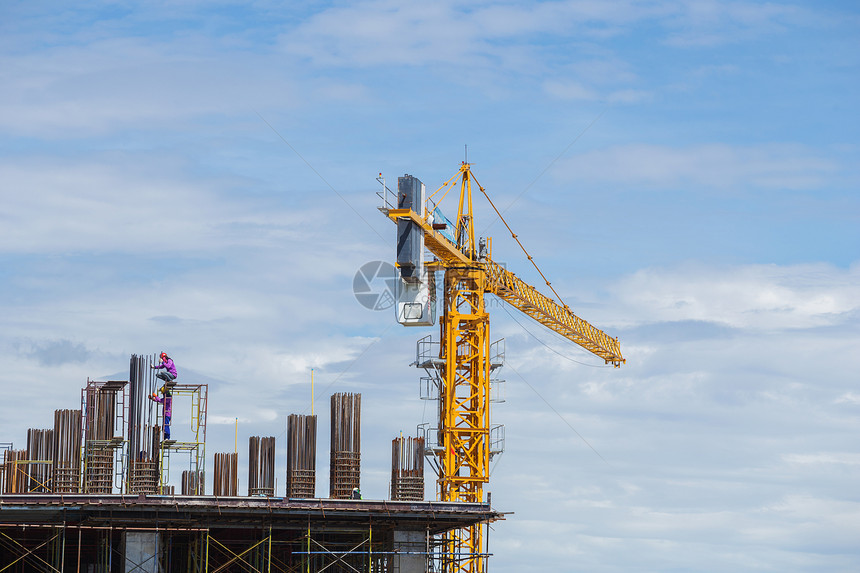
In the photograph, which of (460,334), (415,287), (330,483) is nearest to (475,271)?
(460,334)

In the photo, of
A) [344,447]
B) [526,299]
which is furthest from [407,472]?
[526,299]

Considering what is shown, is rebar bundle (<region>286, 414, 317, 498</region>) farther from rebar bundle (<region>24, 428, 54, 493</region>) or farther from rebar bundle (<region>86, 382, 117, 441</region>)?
rebar bundle (<region>24, 428, 54, 493</region>)

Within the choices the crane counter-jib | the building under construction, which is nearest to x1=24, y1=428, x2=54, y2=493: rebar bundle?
the building under construction

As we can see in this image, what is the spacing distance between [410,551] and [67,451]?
659 inches

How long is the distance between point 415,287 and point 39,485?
908 inches

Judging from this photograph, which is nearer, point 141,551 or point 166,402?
point 141,551

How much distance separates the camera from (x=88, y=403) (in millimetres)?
61375

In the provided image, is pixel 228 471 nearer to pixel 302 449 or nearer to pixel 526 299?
pixel 302 449

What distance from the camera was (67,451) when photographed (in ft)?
203

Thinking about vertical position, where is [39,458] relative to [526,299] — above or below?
below

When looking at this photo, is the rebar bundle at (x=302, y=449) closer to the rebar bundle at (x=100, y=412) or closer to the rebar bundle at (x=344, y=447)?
the rebar bundle at (x=344, y=447)

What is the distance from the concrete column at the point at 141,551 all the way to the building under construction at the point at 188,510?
4 cm

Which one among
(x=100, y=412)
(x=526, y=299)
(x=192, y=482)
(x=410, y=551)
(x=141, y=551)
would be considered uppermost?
(x=526, y=299)

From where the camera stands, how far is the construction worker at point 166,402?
201 ft
